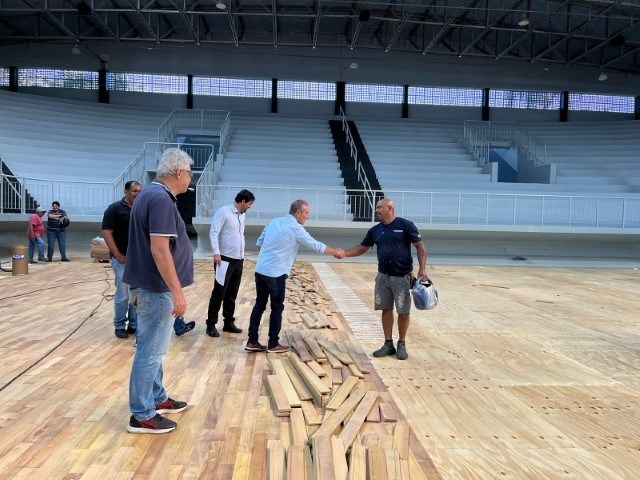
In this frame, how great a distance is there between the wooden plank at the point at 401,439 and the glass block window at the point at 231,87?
2537cm

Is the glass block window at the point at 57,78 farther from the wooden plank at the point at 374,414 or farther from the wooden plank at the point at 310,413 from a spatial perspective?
the wooden plank at the point at 374,414

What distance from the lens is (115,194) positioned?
54.3ft

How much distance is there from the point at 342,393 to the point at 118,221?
291 cm

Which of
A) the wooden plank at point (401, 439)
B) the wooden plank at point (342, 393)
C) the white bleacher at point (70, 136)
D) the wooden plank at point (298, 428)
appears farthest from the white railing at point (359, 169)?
the wooden plank at point (401, 439)

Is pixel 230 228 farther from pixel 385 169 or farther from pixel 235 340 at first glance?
pixel 385 169

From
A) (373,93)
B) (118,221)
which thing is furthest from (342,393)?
(373,93)

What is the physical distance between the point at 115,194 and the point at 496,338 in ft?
45.4

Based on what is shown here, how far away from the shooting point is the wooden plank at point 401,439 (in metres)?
2.95

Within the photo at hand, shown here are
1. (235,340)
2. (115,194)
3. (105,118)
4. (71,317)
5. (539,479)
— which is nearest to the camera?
(539,479)

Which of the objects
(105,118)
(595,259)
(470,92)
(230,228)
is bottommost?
(595,259)

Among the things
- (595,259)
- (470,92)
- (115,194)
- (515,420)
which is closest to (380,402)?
(515,420)

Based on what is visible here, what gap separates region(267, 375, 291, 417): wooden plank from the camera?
138 inches

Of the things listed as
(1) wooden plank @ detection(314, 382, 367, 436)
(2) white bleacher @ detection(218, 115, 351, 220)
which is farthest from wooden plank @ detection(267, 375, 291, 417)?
(2) white bleacher @ detection(218, 115, 351, 220)

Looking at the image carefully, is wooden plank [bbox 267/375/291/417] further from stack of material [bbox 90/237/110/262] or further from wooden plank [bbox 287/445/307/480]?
stack of material [bbox 90/237/110/262]
